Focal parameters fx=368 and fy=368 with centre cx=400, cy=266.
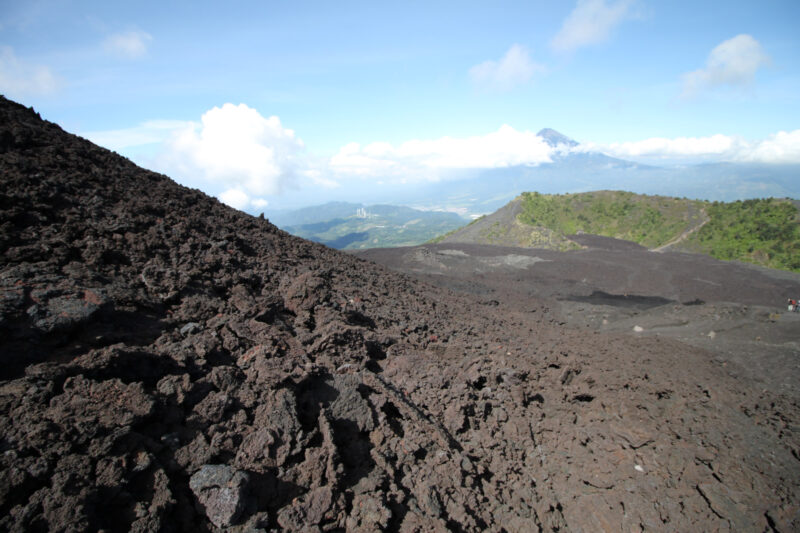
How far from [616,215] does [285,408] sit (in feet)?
180

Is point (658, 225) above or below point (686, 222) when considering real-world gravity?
below

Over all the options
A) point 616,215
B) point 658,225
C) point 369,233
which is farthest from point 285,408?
point 369,233

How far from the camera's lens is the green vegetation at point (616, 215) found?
144ft

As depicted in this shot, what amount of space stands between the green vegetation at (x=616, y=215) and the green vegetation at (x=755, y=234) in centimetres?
284

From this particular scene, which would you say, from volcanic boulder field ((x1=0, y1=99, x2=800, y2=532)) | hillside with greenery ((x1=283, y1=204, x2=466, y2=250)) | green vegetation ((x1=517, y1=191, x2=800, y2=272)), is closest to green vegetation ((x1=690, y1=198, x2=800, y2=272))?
green vegetation ((x1=517, y1=191, x2=800, y2=272))

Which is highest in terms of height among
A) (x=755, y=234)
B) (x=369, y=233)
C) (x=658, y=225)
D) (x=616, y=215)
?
(x=616, y=215)

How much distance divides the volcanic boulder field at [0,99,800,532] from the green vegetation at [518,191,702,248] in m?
41.7

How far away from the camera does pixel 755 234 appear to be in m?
36.2

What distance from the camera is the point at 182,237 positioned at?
796 cm

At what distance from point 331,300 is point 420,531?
513 centimetres

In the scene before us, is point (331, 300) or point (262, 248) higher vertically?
point (262, 248)

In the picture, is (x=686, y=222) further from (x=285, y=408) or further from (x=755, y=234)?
(x=285, y=408)


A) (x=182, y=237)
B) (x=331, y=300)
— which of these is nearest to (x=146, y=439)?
(x=331, y=300)

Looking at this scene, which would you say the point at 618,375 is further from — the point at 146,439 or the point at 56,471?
the point at 56,471
